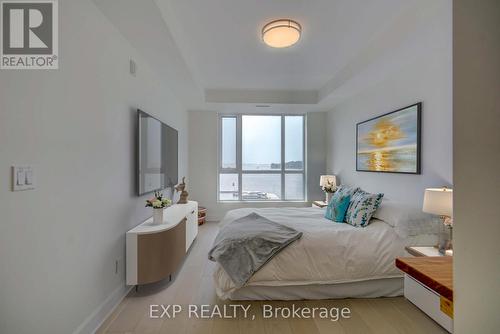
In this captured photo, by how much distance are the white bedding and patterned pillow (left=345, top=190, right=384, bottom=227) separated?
237 mm

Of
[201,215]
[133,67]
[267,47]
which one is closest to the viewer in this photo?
[133,67]

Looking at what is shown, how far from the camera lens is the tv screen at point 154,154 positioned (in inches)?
101

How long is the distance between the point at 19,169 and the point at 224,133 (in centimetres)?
434

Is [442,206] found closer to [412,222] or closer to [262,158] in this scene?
[412,222]

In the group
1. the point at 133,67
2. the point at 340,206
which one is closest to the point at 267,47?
the point at 133,67

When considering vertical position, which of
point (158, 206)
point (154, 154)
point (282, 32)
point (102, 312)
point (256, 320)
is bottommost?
point (256, 320)

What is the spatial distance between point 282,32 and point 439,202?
2.08 m

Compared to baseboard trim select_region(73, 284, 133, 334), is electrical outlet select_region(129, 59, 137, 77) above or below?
above

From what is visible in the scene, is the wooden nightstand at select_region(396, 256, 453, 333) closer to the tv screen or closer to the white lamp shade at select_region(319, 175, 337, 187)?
the tv screen

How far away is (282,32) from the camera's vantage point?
232 centimetres

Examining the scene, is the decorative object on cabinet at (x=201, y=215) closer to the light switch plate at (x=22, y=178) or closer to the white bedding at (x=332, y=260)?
the white bedding at (x=332, y=260)

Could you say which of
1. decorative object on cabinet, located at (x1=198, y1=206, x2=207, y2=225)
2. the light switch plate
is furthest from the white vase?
decorative object on cabinet, located at (x1=198, y1=206, x2=207, y2=225)

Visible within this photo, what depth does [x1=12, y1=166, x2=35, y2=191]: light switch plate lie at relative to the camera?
1184 millimetres

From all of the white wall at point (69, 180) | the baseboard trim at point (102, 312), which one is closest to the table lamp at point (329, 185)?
the white wall at point (69, 180)
